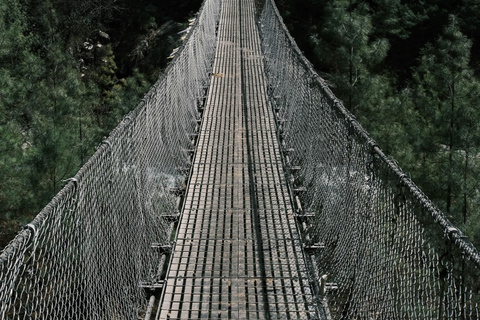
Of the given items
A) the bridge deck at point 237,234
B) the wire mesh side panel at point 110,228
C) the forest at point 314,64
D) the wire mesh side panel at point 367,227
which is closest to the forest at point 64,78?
the forest at point 314,64

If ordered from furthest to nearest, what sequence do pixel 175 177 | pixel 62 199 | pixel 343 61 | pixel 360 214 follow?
pixel 343 61 < pixel 175 177 < pixel 360 214 < pixel 62 199

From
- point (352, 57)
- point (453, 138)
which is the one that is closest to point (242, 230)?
point (453, 138)

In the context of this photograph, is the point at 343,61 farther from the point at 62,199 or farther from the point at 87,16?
the point at 62,199

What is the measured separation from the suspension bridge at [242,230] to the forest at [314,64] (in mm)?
2959

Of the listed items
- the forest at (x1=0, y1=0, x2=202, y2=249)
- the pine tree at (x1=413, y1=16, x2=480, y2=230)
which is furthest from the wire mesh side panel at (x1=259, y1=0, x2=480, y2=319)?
the forest at (x1=0, y1=0, x2=202, y2=249)

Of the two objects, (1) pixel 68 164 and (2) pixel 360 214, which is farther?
(1) pixel 68 164

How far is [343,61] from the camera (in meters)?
12.4

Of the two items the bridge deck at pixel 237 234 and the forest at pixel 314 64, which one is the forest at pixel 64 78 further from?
the bridge deck at pixel 237 234

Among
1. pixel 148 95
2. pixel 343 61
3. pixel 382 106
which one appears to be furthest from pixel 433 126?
pixel 148 95

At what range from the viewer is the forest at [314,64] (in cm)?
885

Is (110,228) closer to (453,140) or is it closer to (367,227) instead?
(367,227)

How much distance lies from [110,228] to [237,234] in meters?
0.90

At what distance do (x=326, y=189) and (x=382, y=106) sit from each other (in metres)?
8.08

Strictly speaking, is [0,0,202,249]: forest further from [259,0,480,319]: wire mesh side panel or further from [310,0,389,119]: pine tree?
[259,0,480,319]: wire mesh side panel
